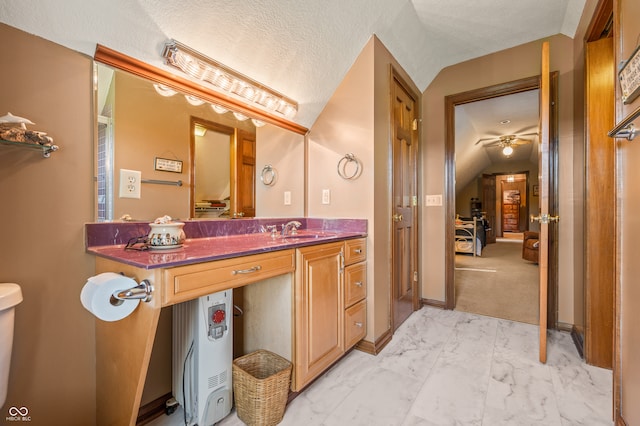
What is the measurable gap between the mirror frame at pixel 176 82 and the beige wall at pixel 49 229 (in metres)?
0.10

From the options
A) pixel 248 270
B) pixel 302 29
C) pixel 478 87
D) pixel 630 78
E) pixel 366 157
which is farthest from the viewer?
pixel 478 87

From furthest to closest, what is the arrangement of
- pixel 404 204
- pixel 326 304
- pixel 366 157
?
1. pixel 404 204
2. pixel 366 157
3. pixel 326 304

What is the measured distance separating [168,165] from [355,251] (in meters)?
1.25

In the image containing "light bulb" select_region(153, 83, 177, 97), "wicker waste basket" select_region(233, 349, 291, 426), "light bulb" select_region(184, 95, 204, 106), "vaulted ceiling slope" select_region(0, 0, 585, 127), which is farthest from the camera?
"light bulb" select_region(184, 95, 204, 106)

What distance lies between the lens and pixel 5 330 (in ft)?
2.97

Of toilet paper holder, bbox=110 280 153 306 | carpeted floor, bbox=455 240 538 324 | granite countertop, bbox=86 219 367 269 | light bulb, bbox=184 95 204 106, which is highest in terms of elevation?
light bulb, bbox=184 95 204 106

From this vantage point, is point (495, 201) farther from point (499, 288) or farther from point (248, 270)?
point (248, 270)

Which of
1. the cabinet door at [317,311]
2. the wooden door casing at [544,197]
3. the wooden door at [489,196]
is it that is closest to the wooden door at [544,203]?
the wooden door casing at [544,197]

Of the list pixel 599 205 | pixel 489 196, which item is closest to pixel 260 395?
pixel 599 205

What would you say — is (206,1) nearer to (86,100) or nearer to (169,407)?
(86,100)

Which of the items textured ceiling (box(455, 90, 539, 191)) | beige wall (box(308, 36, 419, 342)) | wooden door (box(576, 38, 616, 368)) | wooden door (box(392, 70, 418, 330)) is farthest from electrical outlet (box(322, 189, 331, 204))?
textured ceiling (box(455, 90, 539, 191))

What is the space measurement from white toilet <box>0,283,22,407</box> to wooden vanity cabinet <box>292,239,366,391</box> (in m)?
1.05

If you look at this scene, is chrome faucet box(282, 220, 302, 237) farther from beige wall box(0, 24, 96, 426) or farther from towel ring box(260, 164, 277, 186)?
beige wall box(0, 24, 96, 426)

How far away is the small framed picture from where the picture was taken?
151cm
